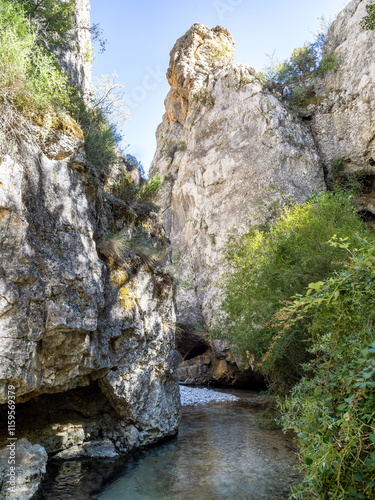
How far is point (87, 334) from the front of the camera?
662 cm

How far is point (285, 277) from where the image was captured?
926cm

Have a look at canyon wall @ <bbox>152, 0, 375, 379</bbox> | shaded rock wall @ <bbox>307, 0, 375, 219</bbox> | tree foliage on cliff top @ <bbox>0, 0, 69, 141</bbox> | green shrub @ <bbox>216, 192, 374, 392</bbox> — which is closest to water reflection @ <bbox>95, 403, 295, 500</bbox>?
green shrub @ <bbox>216, 192, 374, 392</bbox>

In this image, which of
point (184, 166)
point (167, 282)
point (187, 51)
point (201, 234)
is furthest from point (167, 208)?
point (167, 282)

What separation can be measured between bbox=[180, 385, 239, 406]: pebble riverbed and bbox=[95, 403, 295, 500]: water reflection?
15.1 ft

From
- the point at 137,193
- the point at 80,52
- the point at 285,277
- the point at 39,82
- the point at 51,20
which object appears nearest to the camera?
the point at 39,82

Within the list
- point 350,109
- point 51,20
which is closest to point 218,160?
point 350,109

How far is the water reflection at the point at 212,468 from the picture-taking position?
19.1 feet

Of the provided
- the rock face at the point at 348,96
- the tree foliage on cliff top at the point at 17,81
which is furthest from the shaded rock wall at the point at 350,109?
the tree foliage on cliff top at the point at 17,81

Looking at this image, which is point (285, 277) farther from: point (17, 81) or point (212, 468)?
point (17, 81)

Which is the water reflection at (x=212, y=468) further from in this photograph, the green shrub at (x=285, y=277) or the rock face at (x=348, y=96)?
the rock face at (x=348, y=96)

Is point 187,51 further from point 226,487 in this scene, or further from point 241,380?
point 226,487

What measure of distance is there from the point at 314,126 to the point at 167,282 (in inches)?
691

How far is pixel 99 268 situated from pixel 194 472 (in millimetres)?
4705

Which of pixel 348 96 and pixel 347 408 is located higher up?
pixel 348 96
